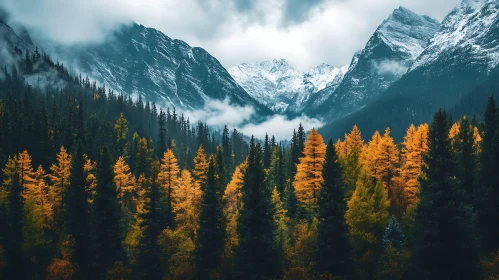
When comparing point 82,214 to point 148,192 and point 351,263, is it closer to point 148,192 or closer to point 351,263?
point 148,192

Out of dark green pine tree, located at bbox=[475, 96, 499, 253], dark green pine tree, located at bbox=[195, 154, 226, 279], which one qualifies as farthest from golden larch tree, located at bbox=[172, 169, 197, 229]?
dark green pine tree, located at bbox=[475, 96, 499, 253]

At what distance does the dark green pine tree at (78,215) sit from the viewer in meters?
47.2

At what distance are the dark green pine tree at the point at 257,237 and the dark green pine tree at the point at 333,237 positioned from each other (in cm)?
421

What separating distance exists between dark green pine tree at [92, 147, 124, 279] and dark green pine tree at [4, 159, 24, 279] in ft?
40.8

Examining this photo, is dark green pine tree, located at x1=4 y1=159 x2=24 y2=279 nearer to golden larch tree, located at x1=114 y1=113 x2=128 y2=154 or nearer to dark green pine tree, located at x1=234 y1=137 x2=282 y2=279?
dark green pine tree, located at x1=234 y1=137 x2=282 y2=279

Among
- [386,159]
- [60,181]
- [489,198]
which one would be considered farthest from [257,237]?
[60,181]

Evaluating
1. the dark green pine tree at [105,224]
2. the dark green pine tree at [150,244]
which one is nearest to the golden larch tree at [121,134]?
the dark green pine tree at [105,224]

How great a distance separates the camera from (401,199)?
52062mm

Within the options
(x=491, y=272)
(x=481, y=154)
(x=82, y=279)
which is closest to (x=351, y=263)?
(x=491, y=272)

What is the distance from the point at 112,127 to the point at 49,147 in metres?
50.7

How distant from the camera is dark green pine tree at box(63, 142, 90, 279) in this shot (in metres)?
47.2

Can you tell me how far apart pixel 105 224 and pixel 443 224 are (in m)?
33.6

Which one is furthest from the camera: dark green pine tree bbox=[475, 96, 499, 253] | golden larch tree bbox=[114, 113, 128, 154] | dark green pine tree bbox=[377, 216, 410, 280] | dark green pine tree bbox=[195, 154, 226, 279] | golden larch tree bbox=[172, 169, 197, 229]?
golden larch tree bbox=[114, 113, 128, 154]

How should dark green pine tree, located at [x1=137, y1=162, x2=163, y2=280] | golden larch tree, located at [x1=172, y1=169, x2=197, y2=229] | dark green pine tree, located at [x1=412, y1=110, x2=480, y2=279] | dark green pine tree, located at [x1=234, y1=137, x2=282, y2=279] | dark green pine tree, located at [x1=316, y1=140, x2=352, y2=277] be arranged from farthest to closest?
golden larch tree, located at [x1=172, y1=169, x2=197, y2=229] → dark green pine tree, located at [x1=137, y1=162, x2=163, y2=280] → dark green pine tree, located at [x1=234, y1=137, x2=282, y2=279] → dark green pine tree, located at [x1=316, y1=140, x2=352, y2=277] → dark green pine tree, located at [x1=412, y1=110, x2=480, y2=279]
